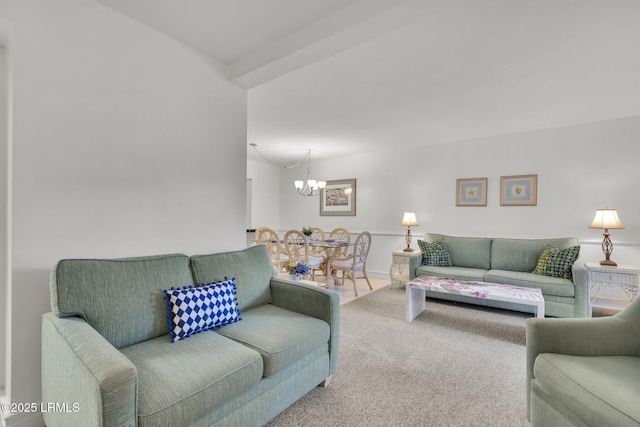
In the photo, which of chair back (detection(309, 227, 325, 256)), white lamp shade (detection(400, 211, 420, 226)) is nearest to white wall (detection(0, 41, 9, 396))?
chair back (detection(309, 227, 325, 256))

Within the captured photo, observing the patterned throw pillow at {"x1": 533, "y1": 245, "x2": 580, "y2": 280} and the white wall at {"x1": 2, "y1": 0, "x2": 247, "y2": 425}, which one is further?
the patterned throw pillow at {"x1": 533, "y1": 245, "x2": 580, "y2": 280}

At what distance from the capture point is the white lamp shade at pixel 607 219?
324 cm

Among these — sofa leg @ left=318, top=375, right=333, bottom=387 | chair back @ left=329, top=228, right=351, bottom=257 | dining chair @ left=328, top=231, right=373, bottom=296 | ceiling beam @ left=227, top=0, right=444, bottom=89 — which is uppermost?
ceiling beam @ left=227, top=0, right=444, bottom=89

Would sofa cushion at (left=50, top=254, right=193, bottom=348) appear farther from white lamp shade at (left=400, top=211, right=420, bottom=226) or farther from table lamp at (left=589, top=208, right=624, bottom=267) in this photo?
table lamp at (left=589, top=208, right=624, bottom=267)

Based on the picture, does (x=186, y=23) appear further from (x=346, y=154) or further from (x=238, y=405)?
(x=346, y=154)

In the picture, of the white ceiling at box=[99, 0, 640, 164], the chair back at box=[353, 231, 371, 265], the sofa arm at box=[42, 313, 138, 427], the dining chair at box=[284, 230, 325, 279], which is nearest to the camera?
the sofa arm at box=[42, 313, 138, 427]

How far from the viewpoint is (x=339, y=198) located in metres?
5.98

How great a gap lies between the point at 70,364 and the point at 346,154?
512cm

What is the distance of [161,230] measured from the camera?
82.9 inches

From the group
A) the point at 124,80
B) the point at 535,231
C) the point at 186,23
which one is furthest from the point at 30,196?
the point at 535,231

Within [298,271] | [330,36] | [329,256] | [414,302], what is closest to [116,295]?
[298,271]

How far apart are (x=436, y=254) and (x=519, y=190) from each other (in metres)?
1.51

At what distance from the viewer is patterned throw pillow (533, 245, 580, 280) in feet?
10.7

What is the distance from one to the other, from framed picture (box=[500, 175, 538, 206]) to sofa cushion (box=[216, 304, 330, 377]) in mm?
3663
